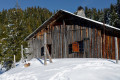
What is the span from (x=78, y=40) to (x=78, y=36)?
0.40 m

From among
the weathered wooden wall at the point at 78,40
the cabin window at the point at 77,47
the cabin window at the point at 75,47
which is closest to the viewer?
the weathered wooden wall at the point at 78,40

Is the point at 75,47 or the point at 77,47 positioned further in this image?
the point at 75,47

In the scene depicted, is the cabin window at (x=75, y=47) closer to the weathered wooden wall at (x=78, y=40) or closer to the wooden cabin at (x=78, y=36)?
the wooden cabin at (x=78, y=36)

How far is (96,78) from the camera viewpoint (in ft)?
16.0

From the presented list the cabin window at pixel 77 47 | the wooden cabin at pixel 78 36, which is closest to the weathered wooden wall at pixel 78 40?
the wooden cabin at pixel 78 36

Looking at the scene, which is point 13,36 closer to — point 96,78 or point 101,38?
point 101,38

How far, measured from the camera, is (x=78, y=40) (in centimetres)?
1265

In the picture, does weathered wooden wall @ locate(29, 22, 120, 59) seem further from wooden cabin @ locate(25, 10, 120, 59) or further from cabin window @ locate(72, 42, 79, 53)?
cabin window @ locate(72, 42, 79, 53)

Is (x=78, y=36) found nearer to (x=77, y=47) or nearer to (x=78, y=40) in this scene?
(x=78, y=40)

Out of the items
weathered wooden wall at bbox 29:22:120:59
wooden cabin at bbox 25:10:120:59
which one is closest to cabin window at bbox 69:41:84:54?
wooden cabin at bbox 25:10:120:59

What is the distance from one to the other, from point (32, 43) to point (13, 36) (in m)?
4.73

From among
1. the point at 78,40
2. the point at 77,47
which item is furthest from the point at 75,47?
the point at 78,40

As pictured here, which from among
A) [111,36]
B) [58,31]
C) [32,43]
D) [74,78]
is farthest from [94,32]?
[32,43]

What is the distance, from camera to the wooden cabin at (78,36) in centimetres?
1109
